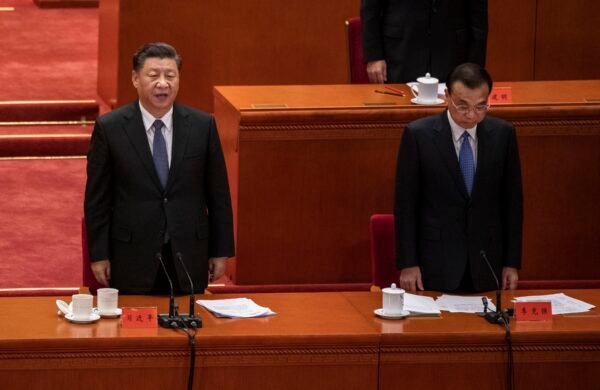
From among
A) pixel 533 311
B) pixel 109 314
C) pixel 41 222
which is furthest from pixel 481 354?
pixel 41 222

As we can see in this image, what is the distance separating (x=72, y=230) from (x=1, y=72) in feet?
6.74

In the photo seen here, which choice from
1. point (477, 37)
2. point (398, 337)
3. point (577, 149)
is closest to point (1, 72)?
point (477, 37)

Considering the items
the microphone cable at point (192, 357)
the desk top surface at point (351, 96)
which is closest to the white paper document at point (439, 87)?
the desk top surface at point (351, 96)

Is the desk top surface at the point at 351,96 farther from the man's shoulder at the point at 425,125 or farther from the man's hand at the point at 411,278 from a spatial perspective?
the man's hand at the point at 411,278

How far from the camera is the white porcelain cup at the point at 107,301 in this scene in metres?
4.01

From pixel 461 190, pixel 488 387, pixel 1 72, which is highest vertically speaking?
pixel 1 72

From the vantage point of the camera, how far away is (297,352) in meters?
3.91

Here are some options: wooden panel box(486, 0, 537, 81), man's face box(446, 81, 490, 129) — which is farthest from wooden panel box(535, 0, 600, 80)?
man's face box(446, 81, 490, 129)

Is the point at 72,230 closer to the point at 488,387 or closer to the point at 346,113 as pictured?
the point at 346,113

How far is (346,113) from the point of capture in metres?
5.32

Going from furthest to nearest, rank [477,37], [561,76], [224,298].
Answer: [561,76]
[477,37]
[224,298]

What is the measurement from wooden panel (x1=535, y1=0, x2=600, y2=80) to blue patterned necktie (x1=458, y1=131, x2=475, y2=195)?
102 inches

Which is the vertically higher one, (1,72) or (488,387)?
(1,72)

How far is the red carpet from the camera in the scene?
551 cm
